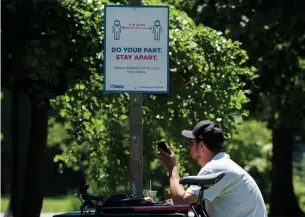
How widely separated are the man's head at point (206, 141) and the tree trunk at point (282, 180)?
42.2 feet

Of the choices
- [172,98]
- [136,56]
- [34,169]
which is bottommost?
[34,169]

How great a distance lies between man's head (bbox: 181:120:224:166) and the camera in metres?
5.02

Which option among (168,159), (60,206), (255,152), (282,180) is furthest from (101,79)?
(60,206)

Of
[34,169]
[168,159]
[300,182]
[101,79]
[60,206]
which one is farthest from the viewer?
[300,182]

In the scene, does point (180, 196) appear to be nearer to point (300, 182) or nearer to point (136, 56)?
point (136, 56)

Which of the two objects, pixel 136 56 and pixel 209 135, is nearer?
pixel 209 135

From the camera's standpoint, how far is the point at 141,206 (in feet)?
16.4

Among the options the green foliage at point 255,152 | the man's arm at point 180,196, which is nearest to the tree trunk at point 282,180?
the green foliage at point 255,152

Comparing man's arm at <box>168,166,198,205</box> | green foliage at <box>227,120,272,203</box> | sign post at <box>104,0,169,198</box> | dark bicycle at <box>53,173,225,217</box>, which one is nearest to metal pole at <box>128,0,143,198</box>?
sign post at <box>104,0,169,198</box>

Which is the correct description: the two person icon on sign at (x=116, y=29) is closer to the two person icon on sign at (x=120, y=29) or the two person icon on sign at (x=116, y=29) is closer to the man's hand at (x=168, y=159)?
the two person icon on sign at (x=120, y=29)

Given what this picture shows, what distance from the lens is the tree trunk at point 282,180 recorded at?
17.8 meters

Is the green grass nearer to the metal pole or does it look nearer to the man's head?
the metal pole

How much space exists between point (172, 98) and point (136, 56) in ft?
7.69

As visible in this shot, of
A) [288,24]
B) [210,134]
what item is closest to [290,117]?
[288,24]
